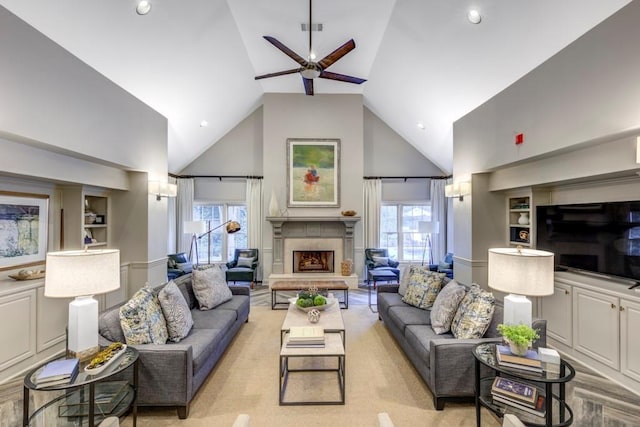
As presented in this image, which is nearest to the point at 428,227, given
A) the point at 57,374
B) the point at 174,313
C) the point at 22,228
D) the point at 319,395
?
the point at 319,395

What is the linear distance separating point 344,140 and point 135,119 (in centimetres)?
411

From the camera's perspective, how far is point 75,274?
79.4 inches

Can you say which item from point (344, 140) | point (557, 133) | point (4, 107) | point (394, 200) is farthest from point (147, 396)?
point (394, 200)

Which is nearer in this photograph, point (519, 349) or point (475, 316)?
point (519, 349)

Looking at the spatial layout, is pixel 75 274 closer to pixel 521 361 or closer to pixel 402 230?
pixel 521 361

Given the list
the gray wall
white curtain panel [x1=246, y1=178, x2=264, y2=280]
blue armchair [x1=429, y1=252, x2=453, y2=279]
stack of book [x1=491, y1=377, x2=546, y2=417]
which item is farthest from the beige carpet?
white curtain panel [x1=246, y1=178, x2=264, y2=280]

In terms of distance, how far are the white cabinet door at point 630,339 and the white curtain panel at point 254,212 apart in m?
6.09

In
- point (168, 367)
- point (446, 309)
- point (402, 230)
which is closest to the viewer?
point (168, 367)

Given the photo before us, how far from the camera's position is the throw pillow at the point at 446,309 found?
2904 mm

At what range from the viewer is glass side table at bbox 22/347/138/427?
1.81 m

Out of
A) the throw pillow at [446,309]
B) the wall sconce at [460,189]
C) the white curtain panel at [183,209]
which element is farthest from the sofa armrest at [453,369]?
the white curtain panel at [183,209]

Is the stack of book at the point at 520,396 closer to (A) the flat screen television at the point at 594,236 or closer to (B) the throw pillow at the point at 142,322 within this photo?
(A) the flat screen television at the point at 594,236

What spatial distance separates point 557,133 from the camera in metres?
3.05

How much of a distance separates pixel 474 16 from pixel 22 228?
5514mm
